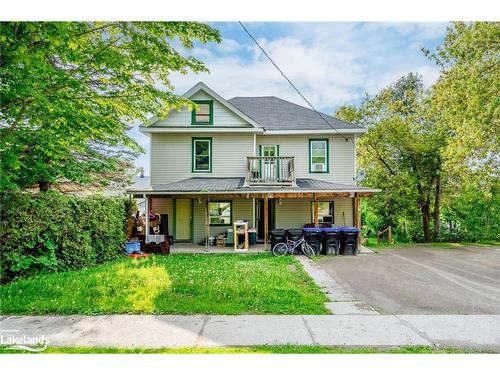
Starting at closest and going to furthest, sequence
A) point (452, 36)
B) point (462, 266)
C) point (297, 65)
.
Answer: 1. point (297, 65)
2. point (462, 266)
3. point (452, 36)

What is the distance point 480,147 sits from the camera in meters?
10.6

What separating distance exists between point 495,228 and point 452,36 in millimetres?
10752

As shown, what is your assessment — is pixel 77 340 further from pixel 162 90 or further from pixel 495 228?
pixel 495 228

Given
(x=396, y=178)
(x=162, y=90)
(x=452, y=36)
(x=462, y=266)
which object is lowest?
(x=462, y=266)

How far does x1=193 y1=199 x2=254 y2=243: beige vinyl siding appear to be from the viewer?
41.5ft

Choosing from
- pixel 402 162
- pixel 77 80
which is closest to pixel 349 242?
pixel 402 162

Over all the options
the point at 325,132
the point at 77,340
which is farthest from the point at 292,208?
the point at 77,340

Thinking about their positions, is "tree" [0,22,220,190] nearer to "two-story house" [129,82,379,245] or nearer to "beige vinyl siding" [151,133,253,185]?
"two-story house" [129,82,379,245]

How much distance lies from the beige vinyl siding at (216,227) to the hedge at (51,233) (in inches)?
169

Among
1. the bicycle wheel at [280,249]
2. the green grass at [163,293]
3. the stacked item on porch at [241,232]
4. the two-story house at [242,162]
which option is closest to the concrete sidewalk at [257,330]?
the green grass at [163,293]

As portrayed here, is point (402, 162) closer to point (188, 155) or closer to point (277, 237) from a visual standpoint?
point (277, 237)

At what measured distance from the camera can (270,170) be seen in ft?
38.7

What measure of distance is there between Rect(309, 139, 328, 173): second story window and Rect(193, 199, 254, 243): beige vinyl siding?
340cm

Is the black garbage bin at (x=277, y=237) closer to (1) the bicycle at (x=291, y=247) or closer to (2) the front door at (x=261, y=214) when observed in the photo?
(1) the bicycle at (x=291, y=247)
